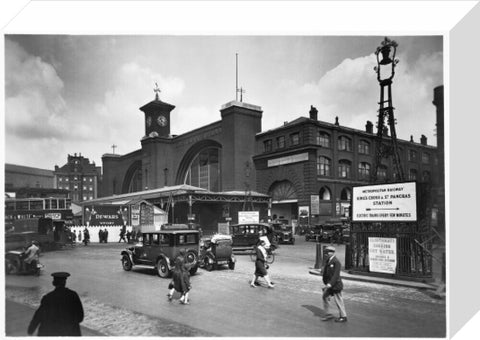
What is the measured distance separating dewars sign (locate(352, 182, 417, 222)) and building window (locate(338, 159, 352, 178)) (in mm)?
21183

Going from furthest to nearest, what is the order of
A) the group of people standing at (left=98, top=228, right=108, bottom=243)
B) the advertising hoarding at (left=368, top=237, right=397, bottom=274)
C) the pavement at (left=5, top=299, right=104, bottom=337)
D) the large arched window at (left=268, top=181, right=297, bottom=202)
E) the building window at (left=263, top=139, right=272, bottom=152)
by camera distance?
the building window at (left=263, top=139, right=272, bottom=152)
the large arched window at (left=268, top=181, right=297, bottom=202)
the group of people standing at (left=98, top=228, right=108, bottom=243)
the advertising hoarding at (left=368, top=237, right=397, bottom=274)
the pavement at (left=5, top=299, right=104, bottom=337)

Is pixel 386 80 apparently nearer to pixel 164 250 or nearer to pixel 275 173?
pixel 164 250

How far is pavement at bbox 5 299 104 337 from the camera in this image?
941 centimetres

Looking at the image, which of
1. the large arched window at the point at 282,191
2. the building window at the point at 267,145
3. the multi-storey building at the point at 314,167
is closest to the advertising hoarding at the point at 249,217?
the multi-storey building at the point at 314,167

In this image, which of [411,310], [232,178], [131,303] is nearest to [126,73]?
[131,303]

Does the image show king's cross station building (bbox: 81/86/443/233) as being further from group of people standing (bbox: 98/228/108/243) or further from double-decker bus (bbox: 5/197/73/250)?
double-decker bus (bbox: 5/197/73/250)

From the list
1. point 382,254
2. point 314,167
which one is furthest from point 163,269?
point 314,167

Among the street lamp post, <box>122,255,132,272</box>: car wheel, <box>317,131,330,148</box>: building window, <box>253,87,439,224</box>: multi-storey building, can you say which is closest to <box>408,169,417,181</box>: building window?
the street lamp post

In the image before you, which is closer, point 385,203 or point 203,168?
point 385,203

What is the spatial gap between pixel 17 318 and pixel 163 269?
4.73m

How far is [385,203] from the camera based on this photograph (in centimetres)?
1302

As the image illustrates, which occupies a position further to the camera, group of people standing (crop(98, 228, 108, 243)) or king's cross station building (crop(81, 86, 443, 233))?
king's cross station building (crop(81, 86, 443, 233))

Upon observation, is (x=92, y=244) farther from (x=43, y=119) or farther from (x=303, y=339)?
(x=303, y=339)

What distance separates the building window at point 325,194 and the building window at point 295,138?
4.80m
